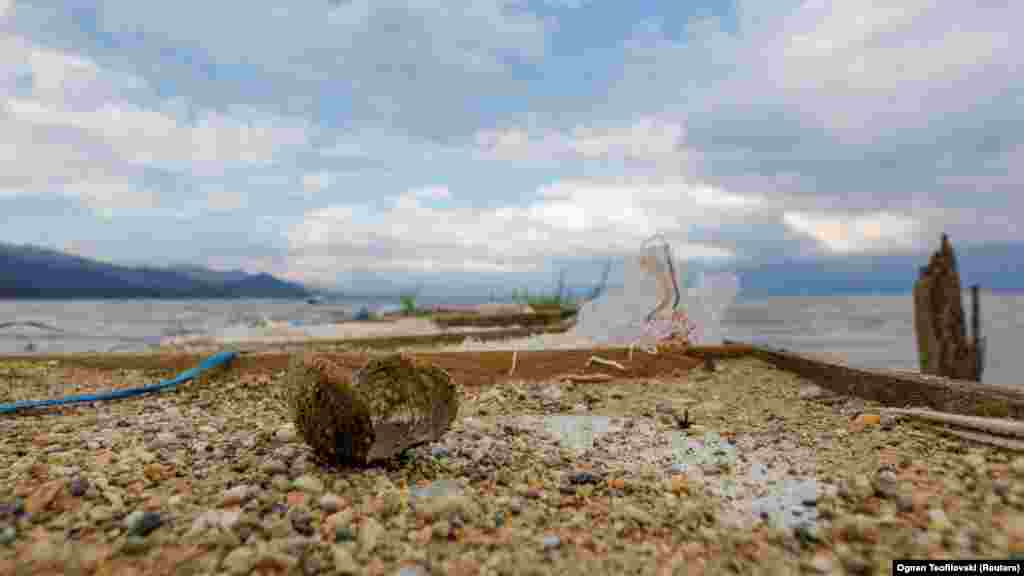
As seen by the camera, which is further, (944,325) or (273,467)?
(944,325)

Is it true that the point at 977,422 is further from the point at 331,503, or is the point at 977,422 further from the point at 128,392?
the point at 128,392

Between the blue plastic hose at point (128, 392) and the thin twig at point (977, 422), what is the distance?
144 inches

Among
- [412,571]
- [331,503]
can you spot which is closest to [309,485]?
[331,503]

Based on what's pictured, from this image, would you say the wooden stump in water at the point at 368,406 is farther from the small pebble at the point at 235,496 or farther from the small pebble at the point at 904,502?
the small pebble at the point at 904,502

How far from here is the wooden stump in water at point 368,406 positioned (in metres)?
1.74

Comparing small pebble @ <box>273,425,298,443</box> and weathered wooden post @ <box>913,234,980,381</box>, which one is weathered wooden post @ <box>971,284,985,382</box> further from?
small pebble @ <box>273,425,298,443</box>

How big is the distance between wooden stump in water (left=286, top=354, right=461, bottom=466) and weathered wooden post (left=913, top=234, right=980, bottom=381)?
718cm

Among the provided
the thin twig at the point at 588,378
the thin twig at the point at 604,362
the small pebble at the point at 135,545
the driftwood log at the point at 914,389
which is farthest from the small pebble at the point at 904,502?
the thin twig at the point at 604,362

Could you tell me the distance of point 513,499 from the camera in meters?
1.62

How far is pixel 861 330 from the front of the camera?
1334 centimetres

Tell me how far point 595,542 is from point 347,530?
593 mm

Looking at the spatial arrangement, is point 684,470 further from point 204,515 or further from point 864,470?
point 204,515

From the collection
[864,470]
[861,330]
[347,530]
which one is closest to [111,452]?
[347,530]

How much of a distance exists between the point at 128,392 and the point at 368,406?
196 cm
